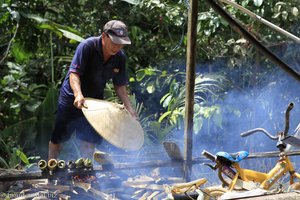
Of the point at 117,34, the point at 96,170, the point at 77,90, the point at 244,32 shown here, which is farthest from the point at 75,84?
the point at 244,32

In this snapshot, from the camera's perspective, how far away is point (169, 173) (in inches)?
209

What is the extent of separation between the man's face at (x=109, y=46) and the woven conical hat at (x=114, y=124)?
0.53 m

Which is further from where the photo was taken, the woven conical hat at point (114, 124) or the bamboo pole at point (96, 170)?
the woven conical hat at point (114, 124)

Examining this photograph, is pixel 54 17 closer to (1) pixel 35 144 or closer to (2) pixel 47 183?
(1) pixel 35 144

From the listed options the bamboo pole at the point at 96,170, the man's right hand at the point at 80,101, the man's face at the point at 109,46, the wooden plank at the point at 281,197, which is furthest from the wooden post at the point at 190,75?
the wooden plank at the point at 281,197

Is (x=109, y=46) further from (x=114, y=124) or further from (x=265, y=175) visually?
(x=265, y=175)

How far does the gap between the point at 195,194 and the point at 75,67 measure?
199cm

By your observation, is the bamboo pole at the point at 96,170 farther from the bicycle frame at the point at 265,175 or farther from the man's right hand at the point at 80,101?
the man's right hand at the point at 80,101

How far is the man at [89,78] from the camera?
526 centimetres

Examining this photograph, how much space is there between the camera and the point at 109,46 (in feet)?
17.4

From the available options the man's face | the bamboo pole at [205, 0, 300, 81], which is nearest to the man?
the man's face

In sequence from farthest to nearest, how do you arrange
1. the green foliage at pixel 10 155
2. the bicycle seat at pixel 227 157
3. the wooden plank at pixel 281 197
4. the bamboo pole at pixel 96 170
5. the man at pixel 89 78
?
the green foliage at pixel 10 155 < the man at pixel 89 78 < the bamboo pole at pixel 96 170 < the bicycle seat at pixel 227 157 < the wooden plank at pixel 281 197

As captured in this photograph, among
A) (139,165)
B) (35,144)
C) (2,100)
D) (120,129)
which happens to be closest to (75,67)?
(120,129)

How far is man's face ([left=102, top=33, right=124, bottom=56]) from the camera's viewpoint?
5.28m
